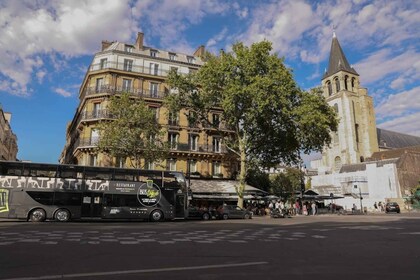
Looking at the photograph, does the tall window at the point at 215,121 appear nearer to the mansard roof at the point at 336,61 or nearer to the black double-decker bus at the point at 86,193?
the black double-decker bus at the point at 86,193

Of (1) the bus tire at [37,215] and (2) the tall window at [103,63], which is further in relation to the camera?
(2) the tall window at [103,63]

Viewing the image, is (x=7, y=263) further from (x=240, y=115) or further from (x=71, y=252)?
(x=240, y=115)

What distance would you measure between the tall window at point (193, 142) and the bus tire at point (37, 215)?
19747 millimetres

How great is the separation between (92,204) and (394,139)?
89695 millimetres

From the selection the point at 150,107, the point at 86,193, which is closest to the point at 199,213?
the point at 86,193

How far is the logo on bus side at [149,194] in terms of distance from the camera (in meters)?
23.9

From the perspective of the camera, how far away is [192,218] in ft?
95.5

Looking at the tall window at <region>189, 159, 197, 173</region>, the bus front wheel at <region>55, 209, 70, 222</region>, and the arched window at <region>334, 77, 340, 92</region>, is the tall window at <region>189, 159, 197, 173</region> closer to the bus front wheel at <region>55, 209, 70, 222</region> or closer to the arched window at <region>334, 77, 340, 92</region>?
the bus front wheel at <region>55, 209, 70, 222</region>

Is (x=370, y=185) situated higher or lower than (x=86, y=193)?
higher

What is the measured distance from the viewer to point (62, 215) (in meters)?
21.9

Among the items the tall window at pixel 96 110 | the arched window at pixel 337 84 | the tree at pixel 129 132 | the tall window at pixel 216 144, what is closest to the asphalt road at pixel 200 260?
the tree at pixel 129 132

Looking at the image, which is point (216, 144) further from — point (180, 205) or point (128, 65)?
point (180, 205)

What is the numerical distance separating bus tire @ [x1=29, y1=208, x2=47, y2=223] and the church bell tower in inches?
2773

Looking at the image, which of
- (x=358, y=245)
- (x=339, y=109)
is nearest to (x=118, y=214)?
Result: (x=358, y=245)
